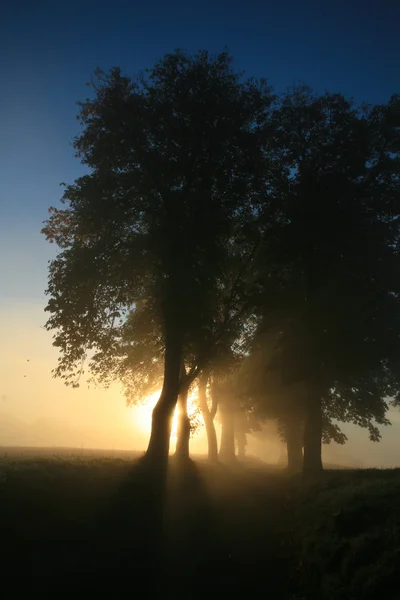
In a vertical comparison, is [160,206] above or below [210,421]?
above

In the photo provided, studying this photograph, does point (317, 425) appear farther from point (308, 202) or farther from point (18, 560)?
point (18, 560)

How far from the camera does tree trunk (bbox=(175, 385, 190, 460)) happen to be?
A: 2542 cm

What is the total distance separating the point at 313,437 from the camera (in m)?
22.1

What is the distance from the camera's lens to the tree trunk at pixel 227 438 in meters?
45.3

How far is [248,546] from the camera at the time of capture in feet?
41.0

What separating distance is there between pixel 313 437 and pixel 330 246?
998cm

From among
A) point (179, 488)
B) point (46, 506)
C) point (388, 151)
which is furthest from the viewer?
point (388, 151)

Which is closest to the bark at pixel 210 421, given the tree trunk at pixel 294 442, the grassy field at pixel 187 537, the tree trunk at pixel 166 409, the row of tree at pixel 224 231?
the tree trunk at pixel 294 442

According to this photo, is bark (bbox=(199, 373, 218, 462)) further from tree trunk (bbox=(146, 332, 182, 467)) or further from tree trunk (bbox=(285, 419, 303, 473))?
tree trunk (bbox=(146, 332, 182, 467))

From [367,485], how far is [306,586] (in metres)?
4.92

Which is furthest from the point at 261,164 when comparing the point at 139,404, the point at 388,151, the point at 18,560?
the point at 139,404

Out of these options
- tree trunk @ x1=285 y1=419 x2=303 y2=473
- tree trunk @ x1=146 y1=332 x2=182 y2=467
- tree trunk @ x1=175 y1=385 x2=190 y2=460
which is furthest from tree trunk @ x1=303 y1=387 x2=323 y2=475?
tree trunk @ x1=285 y1=419 x2=303 y2=473

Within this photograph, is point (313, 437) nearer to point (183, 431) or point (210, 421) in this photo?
point (183, 431)

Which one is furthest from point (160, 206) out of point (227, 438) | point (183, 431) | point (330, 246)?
point (227, 438)
